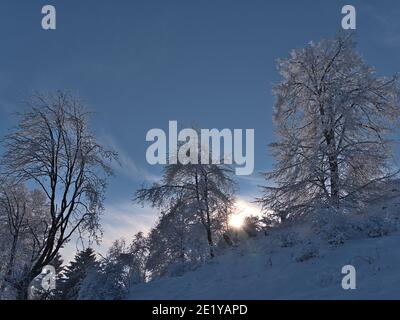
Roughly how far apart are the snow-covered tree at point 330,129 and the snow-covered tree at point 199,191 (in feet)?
26.5

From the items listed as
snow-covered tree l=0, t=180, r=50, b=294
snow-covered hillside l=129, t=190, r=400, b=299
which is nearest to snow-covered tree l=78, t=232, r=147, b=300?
snow-covered hillside l=129, t=190, r=400, b=299

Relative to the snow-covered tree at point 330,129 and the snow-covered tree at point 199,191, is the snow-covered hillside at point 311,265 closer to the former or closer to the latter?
the snow-covered tree at point 330,129

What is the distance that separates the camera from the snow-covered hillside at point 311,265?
9.44 meters

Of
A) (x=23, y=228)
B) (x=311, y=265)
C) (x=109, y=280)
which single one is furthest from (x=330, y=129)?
(x=23, y=228)

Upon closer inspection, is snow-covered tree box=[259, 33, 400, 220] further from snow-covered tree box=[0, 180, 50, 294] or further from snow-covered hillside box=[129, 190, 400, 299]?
snow-covered tree box=[0, 180, 50, 294]

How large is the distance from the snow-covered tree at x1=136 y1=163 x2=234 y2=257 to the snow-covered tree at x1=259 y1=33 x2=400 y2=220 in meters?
8.07

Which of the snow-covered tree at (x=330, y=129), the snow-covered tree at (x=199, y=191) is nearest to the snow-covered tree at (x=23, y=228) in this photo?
the snow-covered tree at (x=199, y=191)

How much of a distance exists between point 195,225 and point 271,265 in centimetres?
1614

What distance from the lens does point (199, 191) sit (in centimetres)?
2762

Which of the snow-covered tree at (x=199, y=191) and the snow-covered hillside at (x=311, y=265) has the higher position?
the snow-covered tree at (x=199, y=191)

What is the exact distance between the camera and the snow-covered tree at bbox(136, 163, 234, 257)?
2745 centimetres

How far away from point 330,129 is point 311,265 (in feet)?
29.9

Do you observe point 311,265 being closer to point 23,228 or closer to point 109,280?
point 109,280

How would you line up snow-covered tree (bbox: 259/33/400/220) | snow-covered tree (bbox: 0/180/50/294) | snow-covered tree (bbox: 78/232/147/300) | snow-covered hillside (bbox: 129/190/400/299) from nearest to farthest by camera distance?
snow-covered hillside (bbox: 129/190/400/299), snow-covered tree (bbox: 78/232/147/300), snow-covered tree (bbox: 259/33/400/220), snow-covered tree (bbox: 0/180/50/294)
